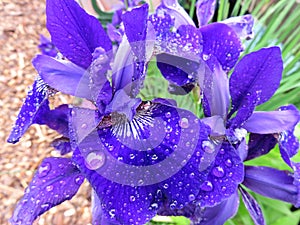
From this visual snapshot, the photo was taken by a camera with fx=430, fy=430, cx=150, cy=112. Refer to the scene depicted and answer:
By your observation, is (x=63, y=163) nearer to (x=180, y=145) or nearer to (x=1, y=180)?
(x=180, y=145)

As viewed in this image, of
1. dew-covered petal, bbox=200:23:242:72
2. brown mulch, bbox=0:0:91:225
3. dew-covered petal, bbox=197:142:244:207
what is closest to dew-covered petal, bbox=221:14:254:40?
dew-covered petal, bbox=200:23:242:72

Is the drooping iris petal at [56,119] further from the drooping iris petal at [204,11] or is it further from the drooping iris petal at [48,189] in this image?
the drooping iris petal at [204,11]

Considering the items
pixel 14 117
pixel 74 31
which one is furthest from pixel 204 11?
pixel 14 117

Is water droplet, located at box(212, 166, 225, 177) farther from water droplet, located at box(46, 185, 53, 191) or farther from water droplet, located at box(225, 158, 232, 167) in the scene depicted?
water droplet, located at box(46, 185, 53, 191)

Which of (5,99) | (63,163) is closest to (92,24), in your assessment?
(63,163)

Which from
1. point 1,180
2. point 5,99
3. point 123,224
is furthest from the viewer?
point 5,99

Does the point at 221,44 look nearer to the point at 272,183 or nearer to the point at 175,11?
the point at 175,11
